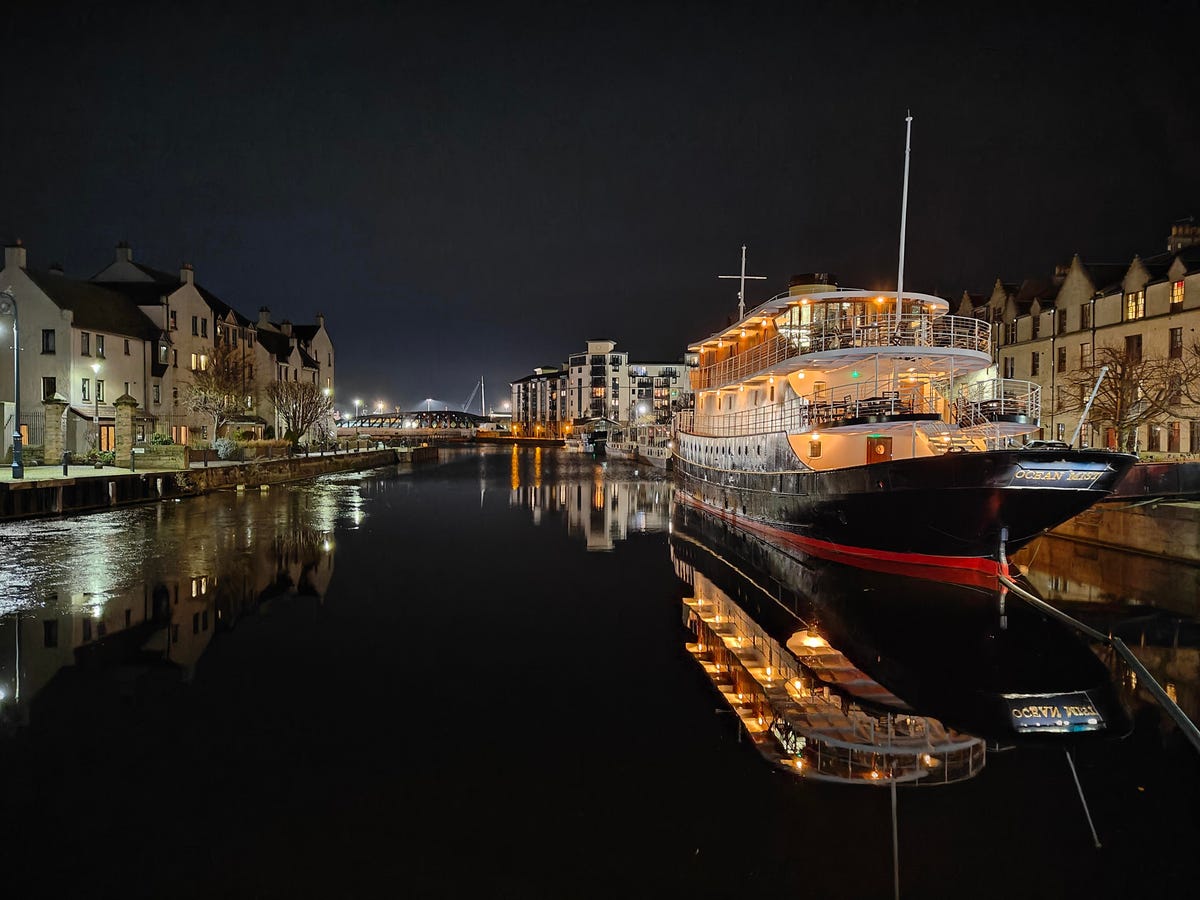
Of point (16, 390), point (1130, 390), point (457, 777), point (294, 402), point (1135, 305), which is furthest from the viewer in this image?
point (294, 402)

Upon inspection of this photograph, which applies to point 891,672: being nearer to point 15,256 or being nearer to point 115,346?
point 115,346

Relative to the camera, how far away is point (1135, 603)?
17.5 meters

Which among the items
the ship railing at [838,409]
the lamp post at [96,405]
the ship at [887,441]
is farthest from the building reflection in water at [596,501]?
the lamp post at [96,405]

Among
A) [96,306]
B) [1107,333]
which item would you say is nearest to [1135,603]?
[1107,333]

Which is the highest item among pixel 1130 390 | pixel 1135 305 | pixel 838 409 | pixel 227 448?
pixel 1135 305

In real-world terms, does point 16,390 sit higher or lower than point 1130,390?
lower

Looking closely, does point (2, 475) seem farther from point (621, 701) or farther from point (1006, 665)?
point (1006, 665)

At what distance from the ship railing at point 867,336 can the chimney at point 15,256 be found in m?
46.4

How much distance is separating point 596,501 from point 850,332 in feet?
74.3

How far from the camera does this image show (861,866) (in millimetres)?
6789

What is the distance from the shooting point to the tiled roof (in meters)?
47.0

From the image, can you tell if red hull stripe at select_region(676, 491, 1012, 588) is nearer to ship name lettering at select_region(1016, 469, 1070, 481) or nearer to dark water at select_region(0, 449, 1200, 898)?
ship name lettering at select_region(1016, 469, 1070, 481)

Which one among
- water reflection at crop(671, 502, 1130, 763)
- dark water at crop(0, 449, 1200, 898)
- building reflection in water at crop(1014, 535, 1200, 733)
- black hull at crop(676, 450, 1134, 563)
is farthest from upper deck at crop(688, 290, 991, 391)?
dark water at crop(0, 449, 1200, 898)

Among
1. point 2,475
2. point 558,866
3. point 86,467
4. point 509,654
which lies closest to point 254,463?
Result: point 86,467
